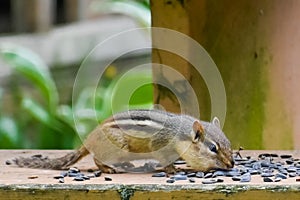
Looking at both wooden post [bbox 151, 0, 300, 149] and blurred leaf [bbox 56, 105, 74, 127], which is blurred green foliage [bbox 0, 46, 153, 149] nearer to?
blurred leaf [bbox 56, 105, 74, 127]

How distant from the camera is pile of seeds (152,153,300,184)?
2.13 m

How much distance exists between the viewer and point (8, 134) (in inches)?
163

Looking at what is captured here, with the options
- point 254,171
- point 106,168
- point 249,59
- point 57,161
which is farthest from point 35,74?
point 254,171

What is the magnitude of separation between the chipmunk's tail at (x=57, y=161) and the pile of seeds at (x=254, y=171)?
240 millimetres

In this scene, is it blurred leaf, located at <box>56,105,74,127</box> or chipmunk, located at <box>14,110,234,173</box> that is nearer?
chipmunk, located at <box>14,110,234,173</box>

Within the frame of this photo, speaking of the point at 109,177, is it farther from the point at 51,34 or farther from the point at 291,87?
the point at 51,34

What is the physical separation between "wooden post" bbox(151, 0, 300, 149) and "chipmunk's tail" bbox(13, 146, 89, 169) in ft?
1.97

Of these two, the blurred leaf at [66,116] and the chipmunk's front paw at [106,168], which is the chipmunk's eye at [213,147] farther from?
the blurred leaf at [66,116]

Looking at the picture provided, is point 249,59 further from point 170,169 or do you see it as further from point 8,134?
point 8,134

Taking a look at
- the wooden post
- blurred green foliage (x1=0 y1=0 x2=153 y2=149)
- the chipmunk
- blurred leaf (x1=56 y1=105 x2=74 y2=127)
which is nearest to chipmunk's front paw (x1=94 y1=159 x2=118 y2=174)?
the chipmunk

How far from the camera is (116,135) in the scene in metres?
2.27

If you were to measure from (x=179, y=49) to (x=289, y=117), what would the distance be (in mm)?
389

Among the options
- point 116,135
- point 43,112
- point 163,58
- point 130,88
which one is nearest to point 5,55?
point 43,112

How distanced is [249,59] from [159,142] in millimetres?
734
